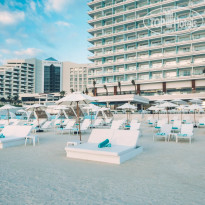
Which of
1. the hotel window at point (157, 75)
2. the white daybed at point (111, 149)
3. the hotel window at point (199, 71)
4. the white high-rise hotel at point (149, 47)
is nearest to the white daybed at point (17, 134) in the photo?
the white daybed at point (111, 149)

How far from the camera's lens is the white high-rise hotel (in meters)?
43.2

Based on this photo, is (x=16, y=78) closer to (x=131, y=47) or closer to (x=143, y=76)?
(x=131, y=47)

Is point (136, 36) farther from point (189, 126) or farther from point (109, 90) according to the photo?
point (189, 126)

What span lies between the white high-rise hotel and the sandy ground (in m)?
37.3

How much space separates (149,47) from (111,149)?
43.7 meters

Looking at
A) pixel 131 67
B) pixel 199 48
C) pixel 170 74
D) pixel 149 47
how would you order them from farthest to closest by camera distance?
pixel 131 67 < pixel 149 47 < pixel 170 74 < pixel 199 48

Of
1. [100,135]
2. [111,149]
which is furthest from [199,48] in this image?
[111,149]

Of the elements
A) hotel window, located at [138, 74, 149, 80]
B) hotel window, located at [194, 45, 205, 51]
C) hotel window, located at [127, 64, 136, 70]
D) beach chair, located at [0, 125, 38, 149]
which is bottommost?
beach chair, located at [0, 125, 38, 149]

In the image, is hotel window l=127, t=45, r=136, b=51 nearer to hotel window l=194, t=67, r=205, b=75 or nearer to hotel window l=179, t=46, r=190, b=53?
hotel window l=179, t=46, r=190, b=53

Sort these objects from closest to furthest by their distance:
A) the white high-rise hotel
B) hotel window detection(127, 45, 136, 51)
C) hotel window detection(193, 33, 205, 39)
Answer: the white high-rise hotel
hotel window detection(193, 33, 205, 39)
hotel window detection(127, 45, 136, 51)

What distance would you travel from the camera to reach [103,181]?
449cm

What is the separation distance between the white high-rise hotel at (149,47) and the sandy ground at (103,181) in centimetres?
3734

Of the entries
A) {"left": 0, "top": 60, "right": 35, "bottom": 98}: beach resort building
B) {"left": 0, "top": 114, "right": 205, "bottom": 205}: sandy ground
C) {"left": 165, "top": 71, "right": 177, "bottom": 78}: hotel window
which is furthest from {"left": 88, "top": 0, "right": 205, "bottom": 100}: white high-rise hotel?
{"left": 0, "top": 60, "right": 35, "bottom": 98}: beach resort building

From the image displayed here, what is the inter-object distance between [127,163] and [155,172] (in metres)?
1.10
